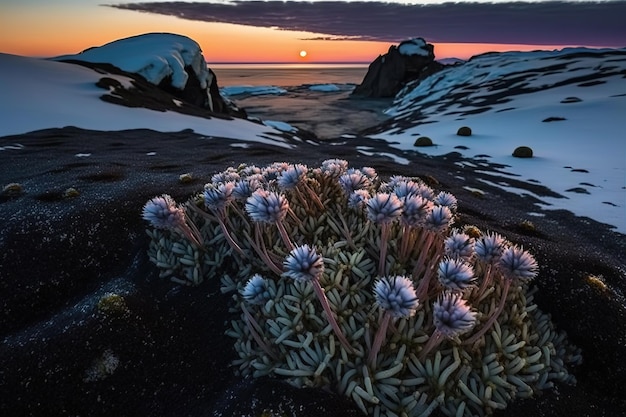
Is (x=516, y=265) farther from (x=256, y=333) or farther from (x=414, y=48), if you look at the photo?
(x=414, y=48)

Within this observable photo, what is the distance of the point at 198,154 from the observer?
1481cm

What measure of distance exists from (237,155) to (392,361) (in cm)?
1186

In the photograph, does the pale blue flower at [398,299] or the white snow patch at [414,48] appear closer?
the pale blue flower at [398,299]

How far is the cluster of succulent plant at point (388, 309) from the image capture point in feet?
11.2

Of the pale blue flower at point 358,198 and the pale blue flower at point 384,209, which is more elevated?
the pale blue flower at point 384,209

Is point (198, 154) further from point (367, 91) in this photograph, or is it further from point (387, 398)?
point (367, 91)

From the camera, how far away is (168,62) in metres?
46.7

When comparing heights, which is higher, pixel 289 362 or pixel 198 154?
pixel 289 362

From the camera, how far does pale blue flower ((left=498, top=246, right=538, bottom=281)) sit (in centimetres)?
341

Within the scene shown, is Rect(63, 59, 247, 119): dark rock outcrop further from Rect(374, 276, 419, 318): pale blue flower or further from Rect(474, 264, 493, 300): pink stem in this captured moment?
Rect(374, 276, 419, 318): pale blue flower

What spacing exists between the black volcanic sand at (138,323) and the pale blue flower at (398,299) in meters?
1.15

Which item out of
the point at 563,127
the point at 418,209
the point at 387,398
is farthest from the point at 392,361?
the point at 563,127

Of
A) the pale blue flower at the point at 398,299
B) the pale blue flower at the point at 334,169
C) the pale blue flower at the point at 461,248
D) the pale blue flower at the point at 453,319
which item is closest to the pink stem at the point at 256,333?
the pale blue flower at the point at 398,299

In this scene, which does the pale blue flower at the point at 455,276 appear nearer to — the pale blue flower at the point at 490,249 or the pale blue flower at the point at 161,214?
the pale blue flower at the point at 490,249
